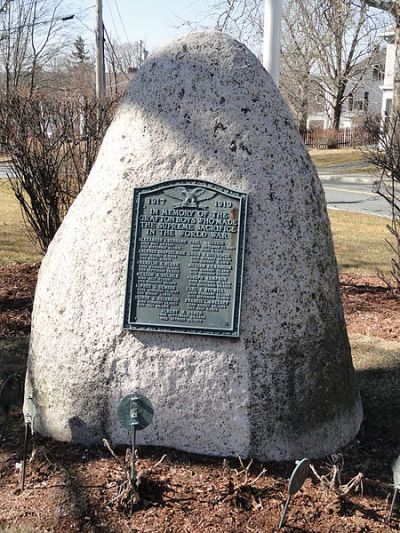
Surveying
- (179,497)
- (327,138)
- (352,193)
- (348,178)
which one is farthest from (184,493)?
(327,138)

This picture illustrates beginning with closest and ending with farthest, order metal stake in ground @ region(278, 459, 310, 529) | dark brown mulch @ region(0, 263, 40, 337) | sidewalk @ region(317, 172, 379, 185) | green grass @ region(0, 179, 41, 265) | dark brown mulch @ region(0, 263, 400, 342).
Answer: metal stake in ground @ region(278, 459, 310, 529), dark brown mulch @ region(0, 263, 40, 337), dark brown mulch @ region(0, 263, 400, 342), green grass @ region(0, 179, 41, 265), sidewalk @ region(317, 172, 379, 185)

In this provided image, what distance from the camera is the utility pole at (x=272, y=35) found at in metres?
7.35

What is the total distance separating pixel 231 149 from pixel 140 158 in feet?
1.70

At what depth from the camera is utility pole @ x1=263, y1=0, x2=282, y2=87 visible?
735 cm

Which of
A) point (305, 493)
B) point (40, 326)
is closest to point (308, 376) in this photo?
point (305, 493)

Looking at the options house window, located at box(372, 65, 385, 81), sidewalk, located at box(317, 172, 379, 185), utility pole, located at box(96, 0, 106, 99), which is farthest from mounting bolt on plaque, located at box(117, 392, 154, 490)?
house window, located at box(372, 65, 385, 81)

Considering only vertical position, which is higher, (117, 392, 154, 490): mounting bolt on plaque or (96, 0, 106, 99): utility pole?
(96, 0, 106, 99): utility pole

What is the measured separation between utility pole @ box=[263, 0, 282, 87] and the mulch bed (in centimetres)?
488

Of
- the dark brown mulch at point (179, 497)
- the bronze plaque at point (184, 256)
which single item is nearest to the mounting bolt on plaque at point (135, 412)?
the dark brown mulch at point (179, 497)

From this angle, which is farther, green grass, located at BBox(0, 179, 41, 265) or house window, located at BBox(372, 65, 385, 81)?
house window, located at BBox(372, 65, 385, 81)

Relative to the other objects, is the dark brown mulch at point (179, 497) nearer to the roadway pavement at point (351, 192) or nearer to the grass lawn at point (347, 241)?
the grass lawn at point (347, 241)

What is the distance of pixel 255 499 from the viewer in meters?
3.27

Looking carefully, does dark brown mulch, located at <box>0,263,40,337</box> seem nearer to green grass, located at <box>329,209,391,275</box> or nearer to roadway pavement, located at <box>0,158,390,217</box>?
roadway pavement, located at <box>0,158,390,217</box>

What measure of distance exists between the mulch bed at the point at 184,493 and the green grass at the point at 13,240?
235 inches
